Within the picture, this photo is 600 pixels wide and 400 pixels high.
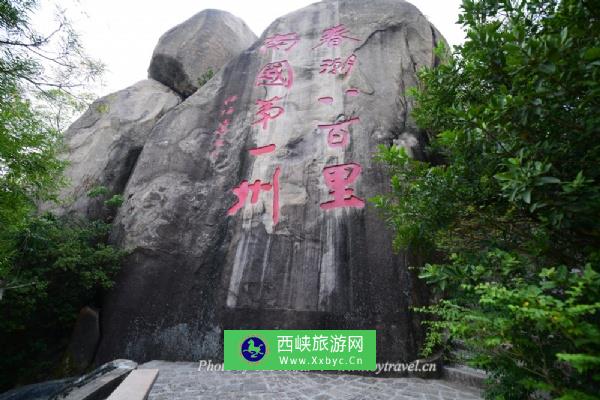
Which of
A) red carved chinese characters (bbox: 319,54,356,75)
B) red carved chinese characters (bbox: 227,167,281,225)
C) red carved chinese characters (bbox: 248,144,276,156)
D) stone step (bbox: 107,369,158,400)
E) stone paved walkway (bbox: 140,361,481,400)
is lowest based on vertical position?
stone paved walkway (bbox: 140,361,481,400)

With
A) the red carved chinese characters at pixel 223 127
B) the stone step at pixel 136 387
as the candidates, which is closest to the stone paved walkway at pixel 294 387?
the stone step at pixel 136 387

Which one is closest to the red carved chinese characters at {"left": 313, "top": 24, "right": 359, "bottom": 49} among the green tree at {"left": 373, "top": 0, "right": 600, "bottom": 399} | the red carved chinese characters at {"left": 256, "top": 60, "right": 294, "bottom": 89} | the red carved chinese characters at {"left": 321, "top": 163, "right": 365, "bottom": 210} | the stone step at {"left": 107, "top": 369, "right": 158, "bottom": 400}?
the red carved chinese characters at {"left": 256, "top": 60, "right": 294, "bottom": 89}

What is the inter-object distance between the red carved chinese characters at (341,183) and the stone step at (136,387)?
3.36 m

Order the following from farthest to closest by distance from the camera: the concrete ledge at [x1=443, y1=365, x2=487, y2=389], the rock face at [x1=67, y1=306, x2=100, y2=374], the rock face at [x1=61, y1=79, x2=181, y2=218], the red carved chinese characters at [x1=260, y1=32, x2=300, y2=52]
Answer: the red carved chinese characters at [x1=260, y1=32, x2=300, y2=52] < the rock face at [x1=61, y1=79, x2=181, y2=218] < the rock face at [x1=67, y1=306, x2=100, y2=374] < the concrete ledge at [x1=443, y1=365, x2=487, y2=389]

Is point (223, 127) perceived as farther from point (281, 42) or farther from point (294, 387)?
point (294, 387)

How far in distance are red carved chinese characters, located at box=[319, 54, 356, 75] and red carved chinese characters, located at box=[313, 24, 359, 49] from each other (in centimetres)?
60

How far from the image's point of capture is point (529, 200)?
5.28ft

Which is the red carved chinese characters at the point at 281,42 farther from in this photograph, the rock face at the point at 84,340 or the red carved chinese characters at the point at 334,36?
the rock face at the point at 84,340

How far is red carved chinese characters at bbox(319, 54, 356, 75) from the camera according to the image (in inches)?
263

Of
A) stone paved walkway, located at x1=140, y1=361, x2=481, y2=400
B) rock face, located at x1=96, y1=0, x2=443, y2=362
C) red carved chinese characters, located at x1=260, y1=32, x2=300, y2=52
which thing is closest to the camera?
stone paved walkway, located at x1=140, y1=361, x2=481, y2=400

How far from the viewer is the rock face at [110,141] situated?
7497 mm

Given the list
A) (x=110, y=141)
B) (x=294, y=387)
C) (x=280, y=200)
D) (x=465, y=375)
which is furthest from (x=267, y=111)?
(x=465, y=375)

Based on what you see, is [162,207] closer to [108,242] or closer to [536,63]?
[108,242]

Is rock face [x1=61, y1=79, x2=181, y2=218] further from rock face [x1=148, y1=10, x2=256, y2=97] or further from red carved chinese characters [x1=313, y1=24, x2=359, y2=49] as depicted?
red carved chinese characters [x1=313, y1=24, x2=359, y2=49]
